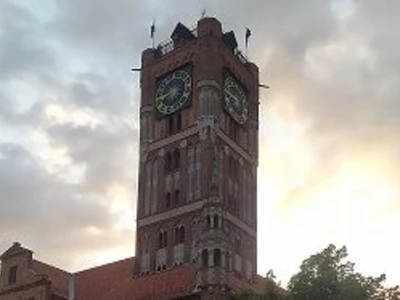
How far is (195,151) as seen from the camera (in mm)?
84438

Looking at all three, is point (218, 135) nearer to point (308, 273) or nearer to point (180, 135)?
point (180, 135)

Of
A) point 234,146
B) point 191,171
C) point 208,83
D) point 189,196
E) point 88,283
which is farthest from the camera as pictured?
point 234,146

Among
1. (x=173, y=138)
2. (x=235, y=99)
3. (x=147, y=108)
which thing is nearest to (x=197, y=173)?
(x=173, y=138)

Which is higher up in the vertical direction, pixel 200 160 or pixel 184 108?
pixel 184 108

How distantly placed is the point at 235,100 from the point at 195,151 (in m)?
8.29

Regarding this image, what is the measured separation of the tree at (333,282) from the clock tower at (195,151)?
21.0m

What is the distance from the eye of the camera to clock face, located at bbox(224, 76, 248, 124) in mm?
88375

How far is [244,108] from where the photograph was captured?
91.1 m

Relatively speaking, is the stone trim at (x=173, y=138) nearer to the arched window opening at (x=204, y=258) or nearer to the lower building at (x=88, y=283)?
the lower building at (x=88, y=283)

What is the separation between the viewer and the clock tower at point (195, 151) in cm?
8156

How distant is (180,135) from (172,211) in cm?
742

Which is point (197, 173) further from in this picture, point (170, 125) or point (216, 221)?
point (216, 221)

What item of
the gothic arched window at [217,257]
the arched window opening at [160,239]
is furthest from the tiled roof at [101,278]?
the gothic arched window at [217,257]

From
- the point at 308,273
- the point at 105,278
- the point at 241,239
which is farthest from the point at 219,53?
the point at 308,273
